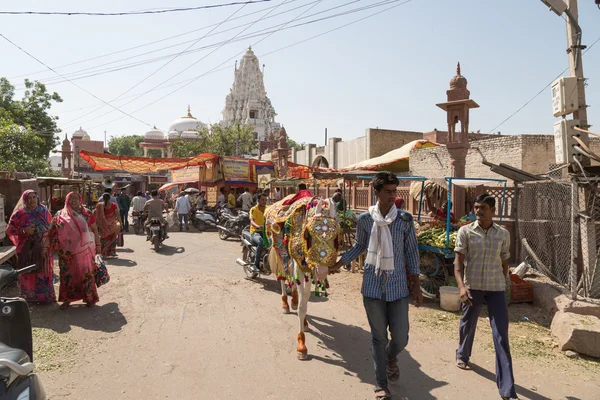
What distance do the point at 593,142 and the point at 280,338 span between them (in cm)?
1404

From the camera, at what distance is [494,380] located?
383 centimetres

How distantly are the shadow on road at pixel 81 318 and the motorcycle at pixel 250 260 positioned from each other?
8.04 feet

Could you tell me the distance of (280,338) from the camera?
4758 mm

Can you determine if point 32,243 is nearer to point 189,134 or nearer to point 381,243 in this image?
point 381,243

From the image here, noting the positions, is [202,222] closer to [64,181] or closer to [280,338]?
[64,181]

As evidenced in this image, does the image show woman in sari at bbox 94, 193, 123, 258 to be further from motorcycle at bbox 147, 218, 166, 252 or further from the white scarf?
the white scarf

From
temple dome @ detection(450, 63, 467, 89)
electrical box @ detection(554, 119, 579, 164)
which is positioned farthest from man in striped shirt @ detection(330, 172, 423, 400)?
temple dome @ detection(450, 63, 467, 89)

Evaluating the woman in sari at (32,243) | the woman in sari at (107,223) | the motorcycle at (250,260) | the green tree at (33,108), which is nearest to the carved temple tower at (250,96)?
the green tree at (33,108)

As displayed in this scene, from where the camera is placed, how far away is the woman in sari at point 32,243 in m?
5.92

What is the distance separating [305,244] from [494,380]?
2.16 meters

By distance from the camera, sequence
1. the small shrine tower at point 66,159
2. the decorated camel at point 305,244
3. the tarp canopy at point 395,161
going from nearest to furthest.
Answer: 1. the decorated camel at point 305,244
2. the tarp canopy at point 395,161
3. the small shrine tower at point 66,159

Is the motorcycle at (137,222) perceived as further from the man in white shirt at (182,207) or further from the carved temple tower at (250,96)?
the carved temple tower at (250,96)

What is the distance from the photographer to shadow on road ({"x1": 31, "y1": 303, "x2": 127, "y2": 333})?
5141 millimetres

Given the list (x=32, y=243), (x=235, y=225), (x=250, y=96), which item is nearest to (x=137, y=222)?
(x=235, y=225)
